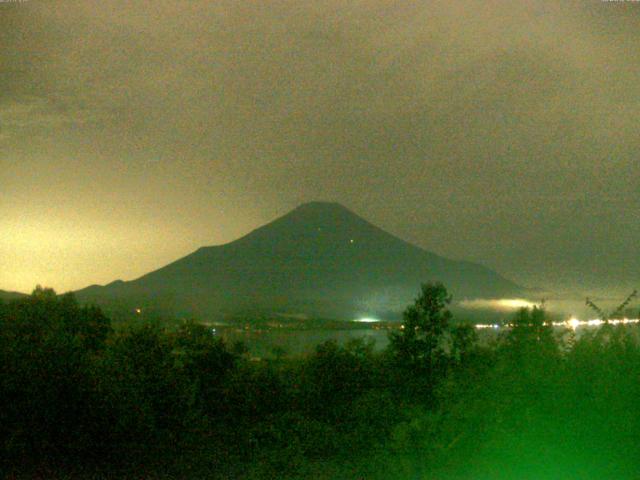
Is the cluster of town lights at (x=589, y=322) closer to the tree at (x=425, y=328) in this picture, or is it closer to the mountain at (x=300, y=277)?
the tree at (x=425, y=328)

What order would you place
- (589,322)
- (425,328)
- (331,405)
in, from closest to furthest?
(589,322) → (425,328) → (331,405)

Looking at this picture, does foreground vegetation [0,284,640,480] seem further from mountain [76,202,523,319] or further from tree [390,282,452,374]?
mountain [76,202,523,319]

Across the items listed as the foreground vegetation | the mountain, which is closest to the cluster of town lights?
the foreground vegetation

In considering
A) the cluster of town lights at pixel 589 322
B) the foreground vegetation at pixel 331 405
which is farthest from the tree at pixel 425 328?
the cluster of town lights at pixel 589 322

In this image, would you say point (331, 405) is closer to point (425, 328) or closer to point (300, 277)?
point (425, 328)

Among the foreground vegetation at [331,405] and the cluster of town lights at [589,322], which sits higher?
the cluster of town lights at [589,322]

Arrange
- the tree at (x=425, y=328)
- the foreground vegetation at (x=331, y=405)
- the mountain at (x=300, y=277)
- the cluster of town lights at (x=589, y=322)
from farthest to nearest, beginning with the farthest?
the mountain at (x=300, y=277), the tree at (x=425, y=328), the cluster of town lights at (x=589, y=322), the foreground vegetation at (x=331, y=405)

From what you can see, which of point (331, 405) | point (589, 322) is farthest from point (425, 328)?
point (589, 322)
